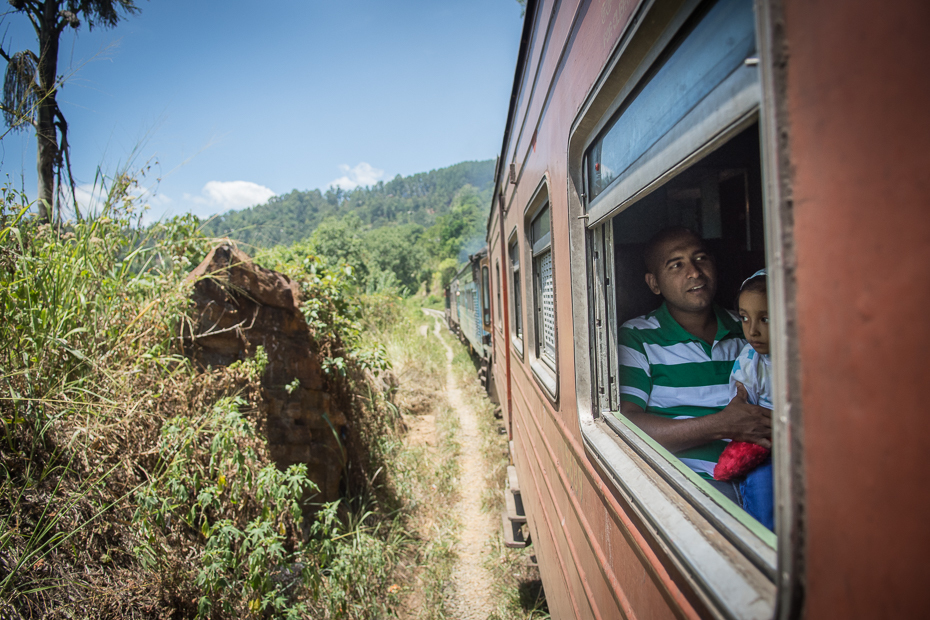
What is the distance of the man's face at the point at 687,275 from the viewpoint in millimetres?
1763

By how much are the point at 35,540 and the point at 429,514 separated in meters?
3.02

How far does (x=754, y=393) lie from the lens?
1591 mm

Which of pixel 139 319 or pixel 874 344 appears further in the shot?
pixel 139 319

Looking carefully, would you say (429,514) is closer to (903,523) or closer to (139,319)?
(139,319)

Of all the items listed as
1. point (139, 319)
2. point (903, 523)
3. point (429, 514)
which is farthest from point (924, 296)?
point (429, 514)

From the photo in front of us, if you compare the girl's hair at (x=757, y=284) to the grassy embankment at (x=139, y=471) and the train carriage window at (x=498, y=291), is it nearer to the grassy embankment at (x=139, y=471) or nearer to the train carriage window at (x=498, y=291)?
the grassy embankment at (x=139, y=471)

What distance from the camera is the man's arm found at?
1463mm

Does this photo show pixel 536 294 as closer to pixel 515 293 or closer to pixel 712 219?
pixel 712 219

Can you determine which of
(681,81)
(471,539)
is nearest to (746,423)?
(681,81)

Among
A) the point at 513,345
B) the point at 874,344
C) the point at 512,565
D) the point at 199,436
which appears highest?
the point at 874,344

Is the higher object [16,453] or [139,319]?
[139,319]

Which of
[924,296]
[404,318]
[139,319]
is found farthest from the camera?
[404,318]

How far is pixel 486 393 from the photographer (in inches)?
332

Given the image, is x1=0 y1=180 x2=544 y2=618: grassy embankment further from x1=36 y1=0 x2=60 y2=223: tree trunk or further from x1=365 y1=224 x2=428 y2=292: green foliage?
x1=365 y1=224 x2=428 y2=292: green foliage
